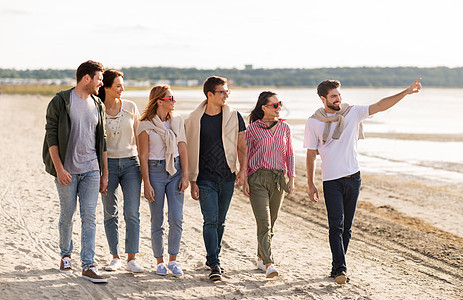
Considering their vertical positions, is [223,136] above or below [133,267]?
above

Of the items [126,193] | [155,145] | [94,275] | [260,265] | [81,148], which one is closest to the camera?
[81,148]

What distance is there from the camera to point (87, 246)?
568 cm

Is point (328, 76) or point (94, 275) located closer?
point (94, 275)

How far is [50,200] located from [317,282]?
227 inches

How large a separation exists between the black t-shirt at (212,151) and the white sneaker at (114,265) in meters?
1.35

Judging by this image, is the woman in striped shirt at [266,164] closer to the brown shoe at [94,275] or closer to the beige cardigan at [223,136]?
the beige cardigan at [223,136]

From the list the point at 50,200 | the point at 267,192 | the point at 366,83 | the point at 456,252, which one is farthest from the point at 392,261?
the point at 366,83

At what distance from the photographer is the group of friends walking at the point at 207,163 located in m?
5.81

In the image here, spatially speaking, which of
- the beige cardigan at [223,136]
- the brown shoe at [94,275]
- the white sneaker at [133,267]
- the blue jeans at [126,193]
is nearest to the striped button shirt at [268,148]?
the beige cardigan at [223,136]

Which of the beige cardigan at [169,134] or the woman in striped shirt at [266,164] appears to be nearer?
the beige cardigan at [169,134]

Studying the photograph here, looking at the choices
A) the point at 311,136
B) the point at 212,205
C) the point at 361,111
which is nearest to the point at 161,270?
the point at 212,205

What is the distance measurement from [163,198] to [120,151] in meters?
0.66

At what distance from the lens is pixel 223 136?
5863 mm

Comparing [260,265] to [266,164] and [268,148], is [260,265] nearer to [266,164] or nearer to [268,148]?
[266,164]
